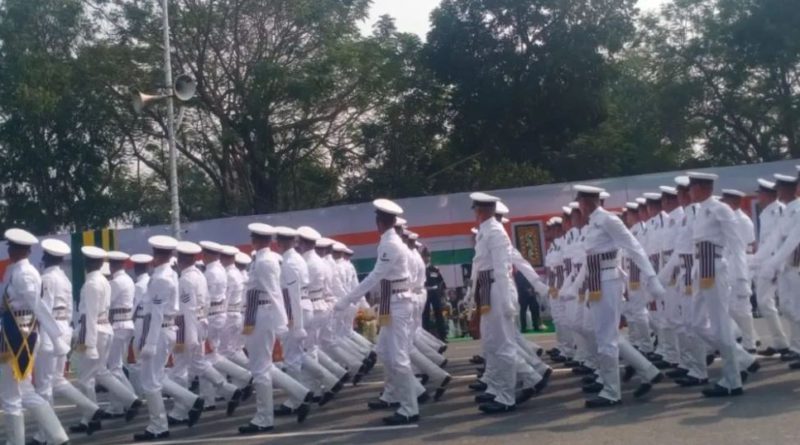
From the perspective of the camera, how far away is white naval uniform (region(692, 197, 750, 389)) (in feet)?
36.0

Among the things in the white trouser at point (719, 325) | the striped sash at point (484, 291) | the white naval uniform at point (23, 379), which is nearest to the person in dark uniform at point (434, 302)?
the striped sash at point (484, 291)

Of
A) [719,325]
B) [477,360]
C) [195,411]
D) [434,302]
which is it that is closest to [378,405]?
[195,411]

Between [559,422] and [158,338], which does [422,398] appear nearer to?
[559,422]

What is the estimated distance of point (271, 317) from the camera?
448 inches

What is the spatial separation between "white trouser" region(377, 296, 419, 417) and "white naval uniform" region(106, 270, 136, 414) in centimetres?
412

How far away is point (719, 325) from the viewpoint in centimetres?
1091

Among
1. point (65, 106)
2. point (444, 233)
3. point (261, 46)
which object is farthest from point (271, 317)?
point (65, 106)

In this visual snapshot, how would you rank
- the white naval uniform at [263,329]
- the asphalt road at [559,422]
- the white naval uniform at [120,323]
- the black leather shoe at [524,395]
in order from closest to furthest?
the asphalt road at [559,422] < the white naval uniform at [263,329] < the black leather shoe at [524,395] < the white naval uniform at [120,323]

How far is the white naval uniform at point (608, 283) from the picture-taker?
11.0 m

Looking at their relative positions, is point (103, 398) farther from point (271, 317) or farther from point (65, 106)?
point (65, 106)

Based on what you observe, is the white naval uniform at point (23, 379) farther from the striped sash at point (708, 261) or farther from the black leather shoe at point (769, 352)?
the black leather shoe at point (769, 352)

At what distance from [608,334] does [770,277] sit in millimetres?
3390

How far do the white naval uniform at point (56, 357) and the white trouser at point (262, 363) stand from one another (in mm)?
1901

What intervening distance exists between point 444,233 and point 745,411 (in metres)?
13.4
